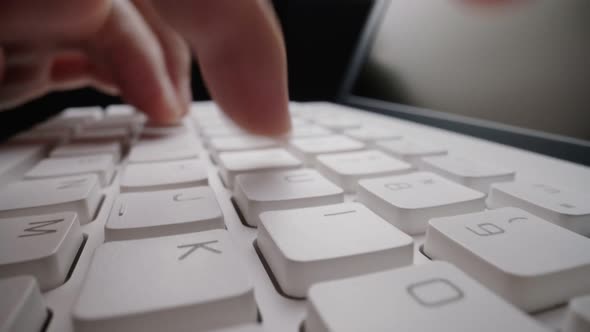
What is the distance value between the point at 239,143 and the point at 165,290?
37cm

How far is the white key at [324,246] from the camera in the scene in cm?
21

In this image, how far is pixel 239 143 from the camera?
54 centimetres

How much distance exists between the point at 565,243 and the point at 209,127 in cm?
58

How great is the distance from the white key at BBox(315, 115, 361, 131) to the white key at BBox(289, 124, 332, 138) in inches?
0.9

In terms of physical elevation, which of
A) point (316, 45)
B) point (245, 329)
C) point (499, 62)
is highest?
point (316, 45)

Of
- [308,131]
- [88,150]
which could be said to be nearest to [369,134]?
[308,131]

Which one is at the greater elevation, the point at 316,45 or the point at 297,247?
the point at 316,45

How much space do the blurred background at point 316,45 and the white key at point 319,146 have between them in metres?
0.75

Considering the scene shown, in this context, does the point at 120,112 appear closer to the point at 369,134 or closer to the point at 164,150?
the point at 164,150

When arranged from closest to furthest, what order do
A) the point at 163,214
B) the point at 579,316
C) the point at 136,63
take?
the point at 579,316 < the point at 163,214 < the point at 136,63

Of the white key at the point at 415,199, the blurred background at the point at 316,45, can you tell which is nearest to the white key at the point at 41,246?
the white key at the point at 415,199

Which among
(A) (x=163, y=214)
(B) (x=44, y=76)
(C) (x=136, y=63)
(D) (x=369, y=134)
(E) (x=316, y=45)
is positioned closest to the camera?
(A) (x=163, y=214)

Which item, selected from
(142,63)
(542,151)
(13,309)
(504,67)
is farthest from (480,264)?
(142,63)

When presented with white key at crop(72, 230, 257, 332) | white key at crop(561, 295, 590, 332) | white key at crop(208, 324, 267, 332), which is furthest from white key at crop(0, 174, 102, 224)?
white key at crop(561, 295, 590, 332)
